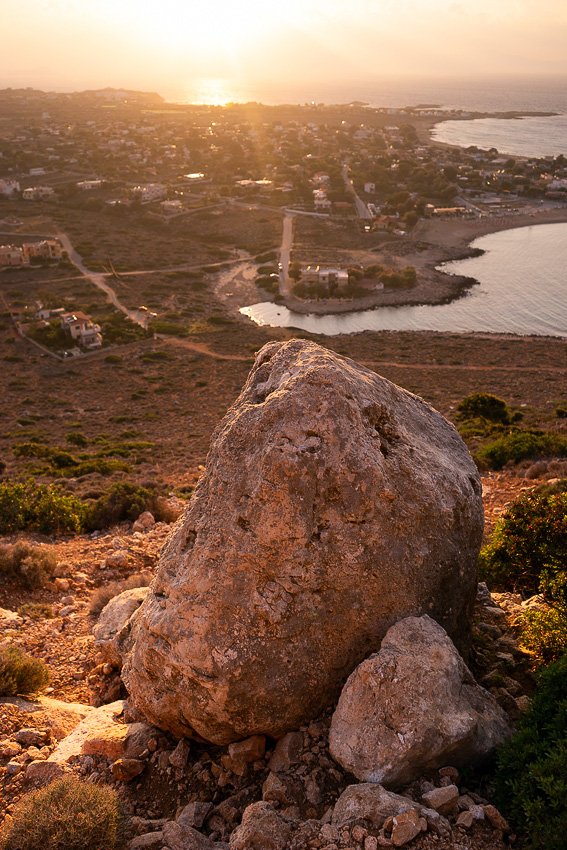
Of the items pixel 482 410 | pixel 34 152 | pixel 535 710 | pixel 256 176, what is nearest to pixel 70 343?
pixel 482 410

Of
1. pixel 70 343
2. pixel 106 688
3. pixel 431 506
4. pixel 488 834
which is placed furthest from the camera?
pixel 70 343

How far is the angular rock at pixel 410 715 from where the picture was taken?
17.7 feet

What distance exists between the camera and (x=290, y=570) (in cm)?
596

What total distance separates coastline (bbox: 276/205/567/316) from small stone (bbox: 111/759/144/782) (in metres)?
55.1

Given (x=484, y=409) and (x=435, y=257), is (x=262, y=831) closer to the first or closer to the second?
(x=484, y=409)

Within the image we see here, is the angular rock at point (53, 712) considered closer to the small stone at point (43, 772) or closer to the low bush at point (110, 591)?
the small stone at point (43, 772)

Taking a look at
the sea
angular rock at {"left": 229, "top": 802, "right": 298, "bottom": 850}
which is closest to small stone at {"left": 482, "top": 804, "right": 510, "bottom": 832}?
angular rock at {"left": 229, "top": 802, "right": 298, "bottom": 850}

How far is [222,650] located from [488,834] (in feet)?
8.12

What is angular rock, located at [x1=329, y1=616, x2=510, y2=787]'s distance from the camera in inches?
213

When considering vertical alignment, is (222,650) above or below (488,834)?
above

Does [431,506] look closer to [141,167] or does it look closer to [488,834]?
[488,834]

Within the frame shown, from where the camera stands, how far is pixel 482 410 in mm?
28453

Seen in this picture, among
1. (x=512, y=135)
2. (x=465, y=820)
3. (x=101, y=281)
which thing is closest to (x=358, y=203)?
(x=101, y=281)

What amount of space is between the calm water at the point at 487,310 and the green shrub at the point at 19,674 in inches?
1946
